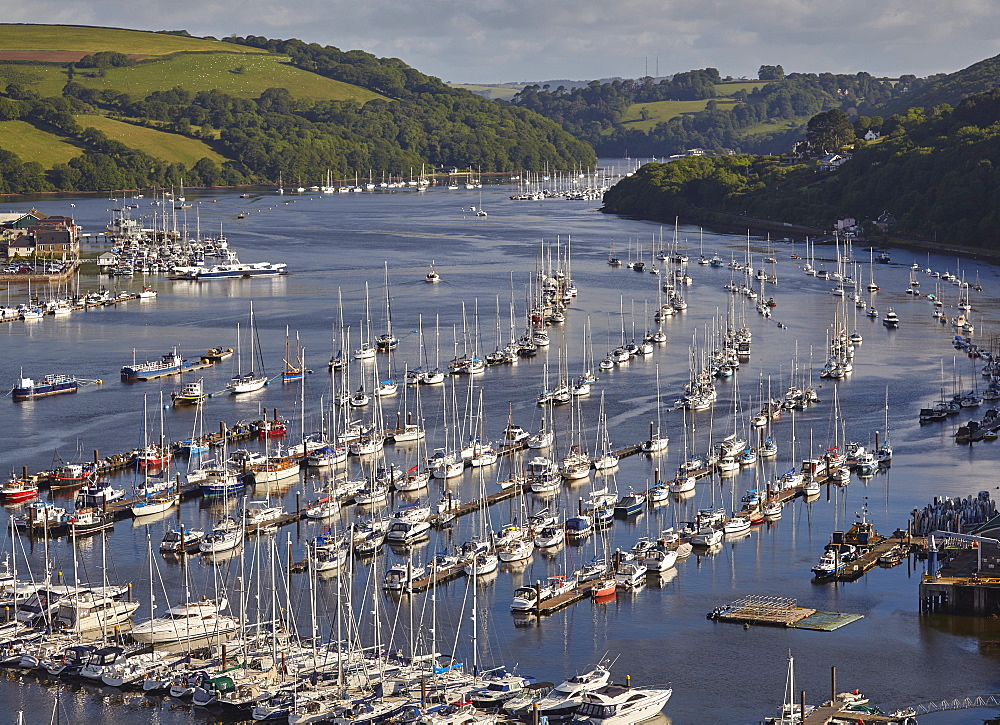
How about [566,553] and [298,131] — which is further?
[298,131]

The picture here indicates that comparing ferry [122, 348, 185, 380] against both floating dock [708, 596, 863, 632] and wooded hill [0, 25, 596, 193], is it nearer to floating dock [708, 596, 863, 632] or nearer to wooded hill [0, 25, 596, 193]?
floating dock [708, 596, 863, 632]

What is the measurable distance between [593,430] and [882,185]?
52.8 meters

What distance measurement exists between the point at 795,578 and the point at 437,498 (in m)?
7.82

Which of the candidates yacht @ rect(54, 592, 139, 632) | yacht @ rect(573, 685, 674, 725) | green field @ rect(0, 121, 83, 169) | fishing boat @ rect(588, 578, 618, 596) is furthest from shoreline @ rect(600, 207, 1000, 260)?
yacht @ rect(54, 592, 139, 632)

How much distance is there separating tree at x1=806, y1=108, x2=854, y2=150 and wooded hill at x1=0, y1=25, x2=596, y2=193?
52.5m

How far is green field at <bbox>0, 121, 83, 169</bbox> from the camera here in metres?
121

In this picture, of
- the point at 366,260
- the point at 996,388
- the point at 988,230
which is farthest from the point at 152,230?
the point at 996,388

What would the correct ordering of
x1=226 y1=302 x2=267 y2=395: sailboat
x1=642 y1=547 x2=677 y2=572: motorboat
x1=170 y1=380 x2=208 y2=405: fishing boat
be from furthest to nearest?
x1=226 y1=302 x2=267 y2=395: sailboat, x1=170 y1=380 x2=208 y2=405: fishing boat, x1=642 y1=547 x2=677 y2=572: motorboat

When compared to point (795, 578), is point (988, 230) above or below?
above

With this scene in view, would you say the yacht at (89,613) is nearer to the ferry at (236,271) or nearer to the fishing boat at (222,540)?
the fishing boat at (222,540)

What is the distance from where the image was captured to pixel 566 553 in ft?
91.7

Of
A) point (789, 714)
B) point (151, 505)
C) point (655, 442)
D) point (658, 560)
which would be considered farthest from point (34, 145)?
point (789, 714)

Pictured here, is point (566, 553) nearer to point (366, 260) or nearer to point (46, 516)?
point (46, 516)

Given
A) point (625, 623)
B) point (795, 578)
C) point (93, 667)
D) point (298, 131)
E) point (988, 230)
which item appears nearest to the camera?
point (93, 667)
